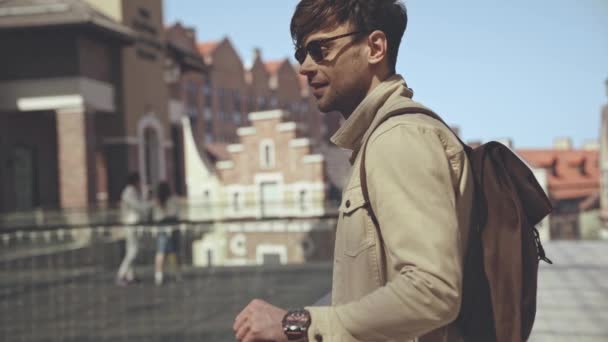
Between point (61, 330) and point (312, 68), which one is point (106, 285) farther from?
point (312, 68)

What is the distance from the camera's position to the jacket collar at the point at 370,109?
1369 mm

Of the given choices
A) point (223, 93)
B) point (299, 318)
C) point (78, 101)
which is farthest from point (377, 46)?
point (223, 93)

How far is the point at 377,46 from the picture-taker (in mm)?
Result: 1373

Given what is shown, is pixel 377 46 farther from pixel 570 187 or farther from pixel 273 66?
pixel 273 66

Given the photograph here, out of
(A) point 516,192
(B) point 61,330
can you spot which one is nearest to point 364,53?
(A) point 516,192

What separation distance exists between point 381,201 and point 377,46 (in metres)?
0.40

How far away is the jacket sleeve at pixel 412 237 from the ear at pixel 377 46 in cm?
A: 24

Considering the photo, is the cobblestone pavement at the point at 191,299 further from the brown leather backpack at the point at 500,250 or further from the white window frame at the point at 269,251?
the white window frame at the point at 269,251

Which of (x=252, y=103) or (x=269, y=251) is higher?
(x=252, y=103)

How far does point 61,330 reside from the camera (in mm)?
7793

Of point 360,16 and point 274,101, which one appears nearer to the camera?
point 360,16

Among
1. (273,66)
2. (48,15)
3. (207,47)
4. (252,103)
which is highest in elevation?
(207,47)

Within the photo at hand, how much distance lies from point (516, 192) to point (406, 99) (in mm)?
305

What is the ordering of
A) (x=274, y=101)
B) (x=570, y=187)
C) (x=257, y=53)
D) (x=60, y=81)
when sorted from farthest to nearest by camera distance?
(x=274, y=101), (x=257, y=53), (x=570, y=187), (x=60, y=81)
